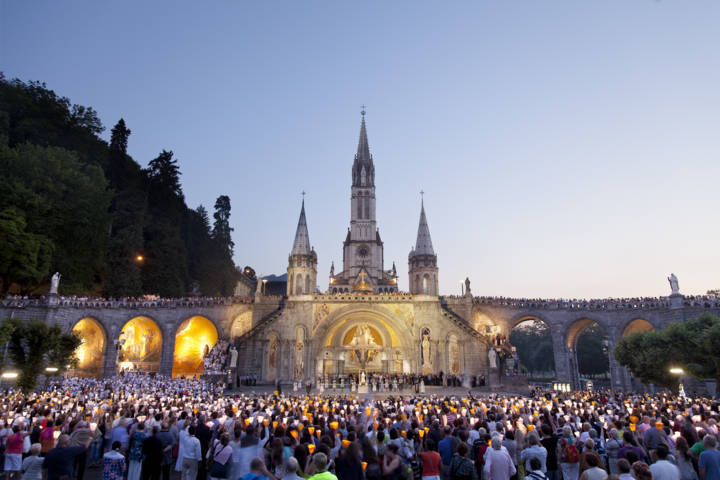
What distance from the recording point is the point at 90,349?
3853 cm

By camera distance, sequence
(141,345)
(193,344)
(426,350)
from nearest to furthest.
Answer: (426,350)
(141,345)
(193,344)

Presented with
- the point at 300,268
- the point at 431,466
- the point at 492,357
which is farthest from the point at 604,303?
the point at 431,466

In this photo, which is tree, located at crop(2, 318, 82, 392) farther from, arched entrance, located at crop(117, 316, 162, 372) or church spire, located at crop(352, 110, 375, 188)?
church spire, located at crop(352, 110, 375, 188)

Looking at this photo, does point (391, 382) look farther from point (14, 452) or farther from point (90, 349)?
point (90, 349)

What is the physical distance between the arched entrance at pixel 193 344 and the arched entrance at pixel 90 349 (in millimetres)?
7146

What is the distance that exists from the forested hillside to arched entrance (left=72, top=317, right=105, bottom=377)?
342cm

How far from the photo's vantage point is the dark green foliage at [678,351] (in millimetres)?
23125

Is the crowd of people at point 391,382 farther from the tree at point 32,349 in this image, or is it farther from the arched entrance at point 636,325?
the tree at point 32,349

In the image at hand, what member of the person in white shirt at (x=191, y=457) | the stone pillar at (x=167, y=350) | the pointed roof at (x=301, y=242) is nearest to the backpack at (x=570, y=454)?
the person in white shirt at (x=191, y=457)

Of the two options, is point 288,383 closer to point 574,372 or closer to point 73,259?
point 73,259

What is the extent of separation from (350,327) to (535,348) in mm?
47240

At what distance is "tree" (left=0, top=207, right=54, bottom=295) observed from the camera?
3106cm

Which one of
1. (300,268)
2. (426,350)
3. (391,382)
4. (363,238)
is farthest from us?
(363,238)

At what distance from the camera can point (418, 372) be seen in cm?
3578
